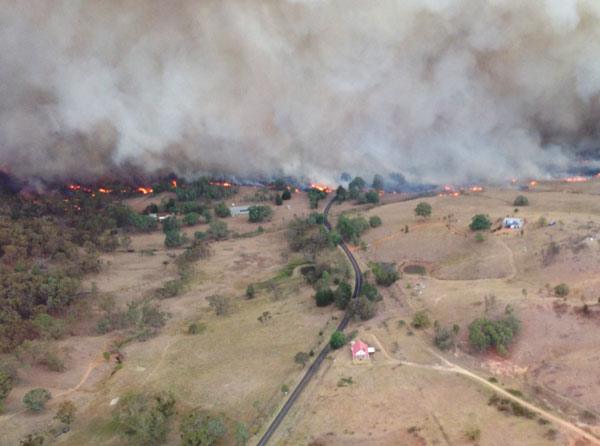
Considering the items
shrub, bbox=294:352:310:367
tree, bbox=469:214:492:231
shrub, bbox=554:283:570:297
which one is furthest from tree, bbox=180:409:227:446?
tree, bbox=469:214:492:231

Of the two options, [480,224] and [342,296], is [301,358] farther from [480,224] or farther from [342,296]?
[480,224]

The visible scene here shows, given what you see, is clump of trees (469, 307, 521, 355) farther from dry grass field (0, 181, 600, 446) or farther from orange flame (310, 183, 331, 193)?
orange flame (310, 183, 331, 193)

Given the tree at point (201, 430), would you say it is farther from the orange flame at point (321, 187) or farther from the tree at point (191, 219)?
the orange flame at point (321, 187)

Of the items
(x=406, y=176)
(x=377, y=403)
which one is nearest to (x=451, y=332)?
(x=377, y=403)

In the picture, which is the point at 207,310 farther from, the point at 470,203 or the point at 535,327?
the point at 470,203

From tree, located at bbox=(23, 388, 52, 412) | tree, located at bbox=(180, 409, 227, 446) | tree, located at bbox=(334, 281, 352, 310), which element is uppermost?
tree, located at bbox=(334, 281, 352, 310)
